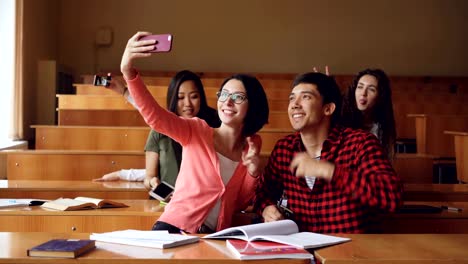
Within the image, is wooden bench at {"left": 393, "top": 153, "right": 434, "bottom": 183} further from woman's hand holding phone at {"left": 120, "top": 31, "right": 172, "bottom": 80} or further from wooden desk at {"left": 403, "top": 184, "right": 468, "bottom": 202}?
woman's hand holding phone at {"left": 120, "top": 31, "right": 172, "bottom": 80}

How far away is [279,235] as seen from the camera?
1.85 m

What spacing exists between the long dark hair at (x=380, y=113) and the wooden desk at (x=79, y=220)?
3.51ft

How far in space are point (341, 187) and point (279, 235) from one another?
0.26m

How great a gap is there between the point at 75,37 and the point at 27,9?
194cm

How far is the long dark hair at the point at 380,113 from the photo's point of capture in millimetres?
3006

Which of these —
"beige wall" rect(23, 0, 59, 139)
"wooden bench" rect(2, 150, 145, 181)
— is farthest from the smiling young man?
"beige wall" rect(23, 0, 59, 139)

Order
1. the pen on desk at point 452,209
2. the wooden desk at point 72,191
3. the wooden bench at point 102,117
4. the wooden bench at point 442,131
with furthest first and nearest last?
1. the wooden bench at point 442,131
2. the wooden bench at point 102,117
3. the wooden desk at point 72,191
4. the pen on desk at point 452,209

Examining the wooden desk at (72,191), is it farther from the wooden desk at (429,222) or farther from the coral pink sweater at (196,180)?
the wooden desk at (429,222)

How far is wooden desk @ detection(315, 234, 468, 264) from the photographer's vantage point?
159cm

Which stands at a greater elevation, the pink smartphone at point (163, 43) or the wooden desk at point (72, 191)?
the pink smartphone at point (163, 43)

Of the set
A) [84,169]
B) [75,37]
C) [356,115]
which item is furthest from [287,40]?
[356,115]

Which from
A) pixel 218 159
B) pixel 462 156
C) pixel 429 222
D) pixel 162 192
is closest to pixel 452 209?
pixel 429 222

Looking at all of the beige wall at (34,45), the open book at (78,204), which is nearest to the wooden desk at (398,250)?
the open book at (78,204)

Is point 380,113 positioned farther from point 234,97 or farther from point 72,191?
point 72,191
